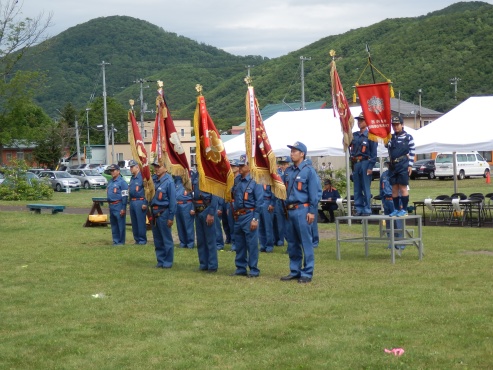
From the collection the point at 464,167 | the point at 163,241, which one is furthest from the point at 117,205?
the point at 464,167

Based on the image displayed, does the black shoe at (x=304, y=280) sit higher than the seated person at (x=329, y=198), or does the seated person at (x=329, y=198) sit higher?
the seated person at (x=329, y=198)

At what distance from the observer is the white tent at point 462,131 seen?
21.6 meters

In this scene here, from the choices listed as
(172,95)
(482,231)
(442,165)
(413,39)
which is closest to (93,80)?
(172,95)

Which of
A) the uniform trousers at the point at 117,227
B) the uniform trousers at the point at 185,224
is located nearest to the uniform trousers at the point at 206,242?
the uniform trousers at the point at 185,224

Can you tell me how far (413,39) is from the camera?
357 feet

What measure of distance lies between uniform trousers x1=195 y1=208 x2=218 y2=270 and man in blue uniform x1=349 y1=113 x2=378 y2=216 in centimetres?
399

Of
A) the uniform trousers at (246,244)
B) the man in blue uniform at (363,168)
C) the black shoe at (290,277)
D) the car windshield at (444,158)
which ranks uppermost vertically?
the car windshield at (444,158)

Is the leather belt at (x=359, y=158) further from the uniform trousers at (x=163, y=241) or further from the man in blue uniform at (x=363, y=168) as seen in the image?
the uniform trousers at (x=163, y=241)

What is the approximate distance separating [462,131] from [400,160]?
6904 millimetres

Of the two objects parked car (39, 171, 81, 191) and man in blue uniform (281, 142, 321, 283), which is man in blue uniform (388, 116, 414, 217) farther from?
parked car (39, 171, 81, 191)

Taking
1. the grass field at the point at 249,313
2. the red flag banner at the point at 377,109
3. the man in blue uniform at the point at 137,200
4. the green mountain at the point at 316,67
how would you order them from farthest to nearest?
1. the green mountain at the point at 316,67
2. the man in blue uniform at the point at 137,200
3. the red flag banner at the point at 377,109
4. the grass field at the point at 249,313

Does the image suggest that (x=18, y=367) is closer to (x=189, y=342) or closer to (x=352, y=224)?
(x=189, y=342)

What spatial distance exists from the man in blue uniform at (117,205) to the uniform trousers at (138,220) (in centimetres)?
31

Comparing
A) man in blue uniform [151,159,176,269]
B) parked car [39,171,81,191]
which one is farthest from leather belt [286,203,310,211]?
parked car [39,171,81,191]
